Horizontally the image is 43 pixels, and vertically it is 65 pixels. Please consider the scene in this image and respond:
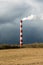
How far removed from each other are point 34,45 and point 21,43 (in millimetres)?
2692

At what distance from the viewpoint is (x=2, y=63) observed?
1145 cm

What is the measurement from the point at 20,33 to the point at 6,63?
529 inches

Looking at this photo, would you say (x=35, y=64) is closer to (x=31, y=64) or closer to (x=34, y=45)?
(x=31, y=64)

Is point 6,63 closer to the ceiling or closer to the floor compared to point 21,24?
closer to the floor

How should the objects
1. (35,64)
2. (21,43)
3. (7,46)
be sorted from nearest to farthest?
(35,64), (7,46), (21,43)

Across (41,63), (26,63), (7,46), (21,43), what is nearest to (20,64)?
(26,63)

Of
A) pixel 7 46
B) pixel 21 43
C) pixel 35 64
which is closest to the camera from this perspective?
pixel 35 64

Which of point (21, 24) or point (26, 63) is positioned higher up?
point (21, 24)

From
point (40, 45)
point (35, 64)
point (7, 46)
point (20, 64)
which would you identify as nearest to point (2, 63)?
point (20, 64)

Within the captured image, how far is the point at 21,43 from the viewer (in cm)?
2438

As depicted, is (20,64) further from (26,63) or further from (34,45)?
(34,45)

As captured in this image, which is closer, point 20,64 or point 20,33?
point 20,64

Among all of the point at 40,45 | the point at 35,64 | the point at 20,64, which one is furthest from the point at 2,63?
the point at 40,45

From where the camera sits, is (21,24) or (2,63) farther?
(21,24)
